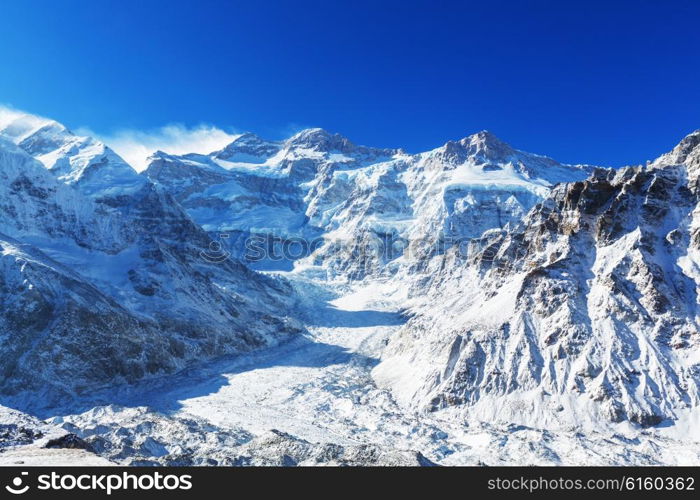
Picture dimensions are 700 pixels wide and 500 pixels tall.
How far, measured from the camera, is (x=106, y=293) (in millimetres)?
113562

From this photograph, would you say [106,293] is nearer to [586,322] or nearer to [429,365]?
[429,365]

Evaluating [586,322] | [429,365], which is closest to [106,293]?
[429,365]

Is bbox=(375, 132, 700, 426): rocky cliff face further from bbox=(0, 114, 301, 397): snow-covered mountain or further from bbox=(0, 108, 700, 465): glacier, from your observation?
bbox=(0, 114, 301, 397): snow-covered mountain

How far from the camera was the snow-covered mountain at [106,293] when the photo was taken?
8481 cm

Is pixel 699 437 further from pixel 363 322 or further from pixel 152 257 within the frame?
pixel 152 257

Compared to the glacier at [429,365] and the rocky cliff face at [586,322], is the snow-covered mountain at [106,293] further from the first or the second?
the rocky cliff face at [586,322]

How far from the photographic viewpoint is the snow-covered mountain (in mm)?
84812

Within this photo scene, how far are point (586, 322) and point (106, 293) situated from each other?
9043 cm

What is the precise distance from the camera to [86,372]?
8356 cm

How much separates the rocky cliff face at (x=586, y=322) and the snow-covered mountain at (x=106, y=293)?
42.0 m

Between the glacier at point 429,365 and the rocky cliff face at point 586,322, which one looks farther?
the rocky cliff face at point 586,322

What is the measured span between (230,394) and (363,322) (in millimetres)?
73370

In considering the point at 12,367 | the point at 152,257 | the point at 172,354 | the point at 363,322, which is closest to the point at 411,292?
the point at 363,322

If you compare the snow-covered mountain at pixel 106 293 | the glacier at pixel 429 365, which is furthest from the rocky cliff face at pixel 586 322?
the snow-covered mountain at pixel 106 293
